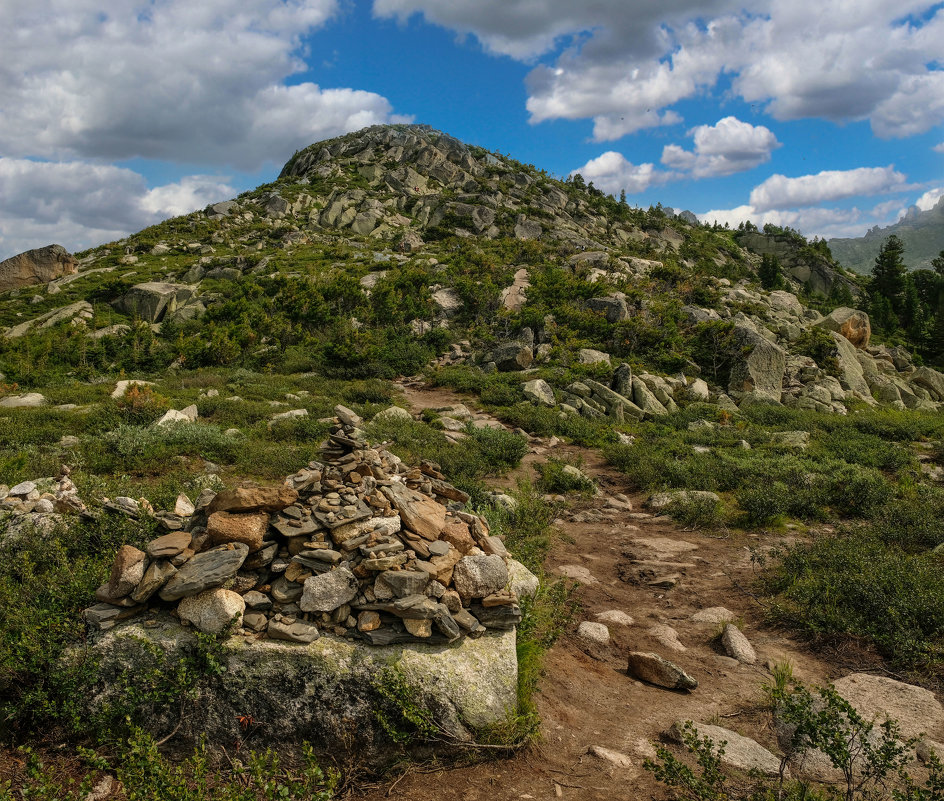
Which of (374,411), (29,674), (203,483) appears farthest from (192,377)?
(29,674)

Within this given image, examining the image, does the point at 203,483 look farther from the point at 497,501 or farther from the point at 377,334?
the point at 377,334

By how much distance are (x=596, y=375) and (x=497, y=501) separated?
47.1 ft

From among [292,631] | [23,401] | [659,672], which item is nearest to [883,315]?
[659,672]

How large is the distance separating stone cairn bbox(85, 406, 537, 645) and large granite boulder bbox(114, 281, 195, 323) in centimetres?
3304

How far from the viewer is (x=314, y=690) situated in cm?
435

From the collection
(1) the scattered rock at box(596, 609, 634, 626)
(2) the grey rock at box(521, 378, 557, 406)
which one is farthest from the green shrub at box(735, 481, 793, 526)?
(2) the grey rock at box(521, 378, 557, 406)

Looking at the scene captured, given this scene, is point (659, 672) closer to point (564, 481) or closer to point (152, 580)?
point (152, 580)

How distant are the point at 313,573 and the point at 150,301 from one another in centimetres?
3510

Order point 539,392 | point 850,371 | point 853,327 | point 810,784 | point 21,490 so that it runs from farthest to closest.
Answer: point 853,327 < point 850,371 < point 539,392 < point 21,490 < point 810,784

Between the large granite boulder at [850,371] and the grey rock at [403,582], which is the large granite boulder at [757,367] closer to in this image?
the large granite boulder at [850,371]

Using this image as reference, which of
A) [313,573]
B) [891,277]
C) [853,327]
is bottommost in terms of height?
[313,573]

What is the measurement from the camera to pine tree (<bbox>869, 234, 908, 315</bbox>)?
52.1 metres

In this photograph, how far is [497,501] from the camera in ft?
32.6

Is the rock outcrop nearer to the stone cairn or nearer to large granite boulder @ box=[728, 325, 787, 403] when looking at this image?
the stone cairn
